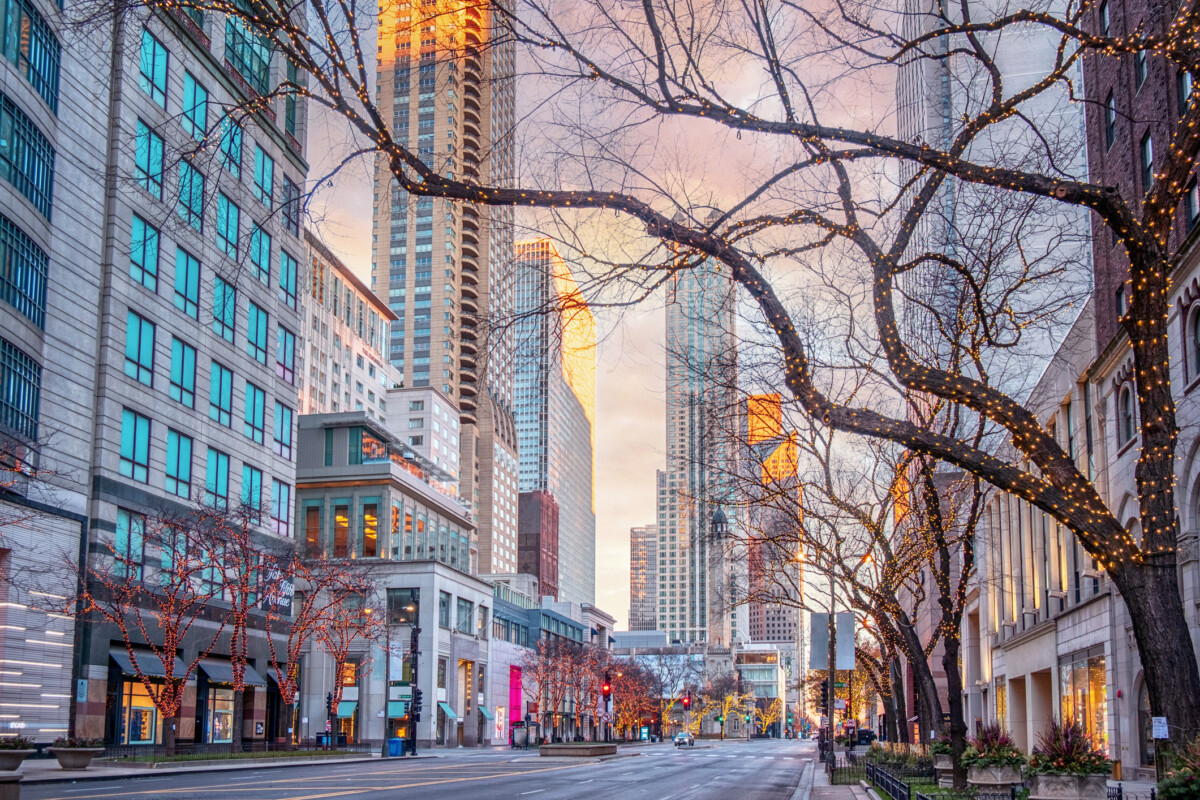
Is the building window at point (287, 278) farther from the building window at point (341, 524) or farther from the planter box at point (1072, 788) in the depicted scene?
the planter box at point (1072, 788)

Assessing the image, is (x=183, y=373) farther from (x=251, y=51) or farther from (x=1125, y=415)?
(x=1125, y=415)

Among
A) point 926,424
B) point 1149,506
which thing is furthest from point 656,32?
point 926,424

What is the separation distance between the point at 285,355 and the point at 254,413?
5.85m

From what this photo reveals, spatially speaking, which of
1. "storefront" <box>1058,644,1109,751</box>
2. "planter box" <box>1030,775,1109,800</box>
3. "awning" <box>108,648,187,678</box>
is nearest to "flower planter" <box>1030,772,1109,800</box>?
"planter box" <box>1030,775,1109,800</box>

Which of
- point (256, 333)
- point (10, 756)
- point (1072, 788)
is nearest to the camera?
point (1072, 788)

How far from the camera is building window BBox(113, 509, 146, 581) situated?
165ft

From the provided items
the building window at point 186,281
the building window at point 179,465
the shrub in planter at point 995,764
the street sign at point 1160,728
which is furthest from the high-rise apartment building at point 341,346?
the street sign at point 1160,728

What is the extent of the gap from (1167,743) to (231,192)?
187 feet

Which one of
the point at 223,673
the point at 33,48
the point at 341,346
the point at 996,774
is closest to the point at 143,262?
the point at 33,48

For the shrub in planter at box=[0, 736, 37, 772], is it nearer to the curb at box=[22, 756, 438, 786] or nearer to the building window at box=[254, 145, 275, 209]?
the curb at box=[22, 756, 438, 786]

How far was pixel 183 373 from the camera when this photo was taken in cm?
5750

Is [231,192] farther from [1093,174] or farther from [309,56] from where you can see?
[309,56]

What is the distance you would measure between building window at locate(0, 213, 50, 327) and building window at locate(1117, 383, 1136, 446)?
127 ft

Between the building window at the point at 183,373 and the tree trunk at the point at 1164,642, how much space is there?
52544mm
